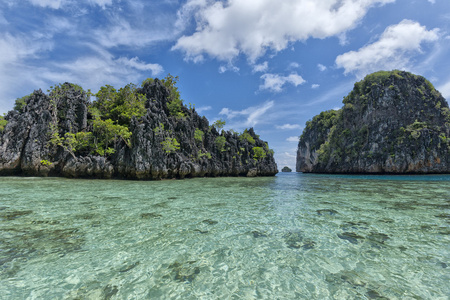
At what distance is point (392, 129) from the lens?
189ft

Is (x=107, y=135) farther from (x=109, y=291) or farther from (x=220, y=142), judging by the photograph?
(x=109, y=291)

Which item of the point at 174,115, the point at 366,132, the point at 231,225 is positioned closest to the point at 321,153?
the point at 366,132

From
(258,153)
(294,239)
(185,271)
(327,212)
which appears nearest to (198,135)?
(258,153)

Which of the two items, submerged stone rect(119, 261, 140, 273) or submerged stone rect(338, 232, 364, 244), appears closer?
submerged stone rect(119, 261, 140, 273)

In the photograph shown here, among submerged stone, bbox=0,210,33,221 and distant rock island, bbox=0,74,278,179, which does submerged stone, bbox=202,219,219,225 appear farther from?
distant rock island, bbox=0,74,278,179

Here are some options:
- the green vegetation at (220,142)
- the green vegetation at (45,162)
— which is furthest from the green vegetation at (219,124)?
the green vegetation at (45,162)

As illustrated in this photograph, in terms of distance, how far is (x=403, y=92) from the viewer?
61.2 m

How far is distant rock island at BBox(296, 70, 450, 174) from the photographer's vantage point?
2048 inches

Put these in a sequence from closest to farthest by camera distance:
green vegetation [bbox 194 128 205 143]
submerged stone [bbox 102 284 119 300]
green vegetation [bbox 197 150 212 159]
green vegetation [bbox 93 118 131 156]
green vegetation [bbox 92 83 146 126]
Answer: submerged stone [bbox 102 284 119 300] < green vegetation [bbox 93 118 131 156] < green vegetation [bbox 92 83 146 126] < green vegetation [bbox 197 150 212 159] < green vegetation [bbox 194 128 205 143]

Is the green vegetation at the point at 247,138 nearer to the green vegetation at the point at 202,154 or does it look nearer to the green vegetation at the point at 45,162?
the green vegetation at the point at 202,154

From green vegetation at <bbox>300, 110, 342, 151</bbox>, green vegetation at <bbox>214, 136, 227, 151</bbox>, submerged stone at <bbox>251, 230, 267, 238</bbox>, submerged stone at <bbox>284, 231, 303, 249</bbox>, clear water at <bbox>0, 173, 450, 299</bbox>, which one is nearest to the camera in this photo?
clear water at <bbox>0, 173, 450, 299</bbox>

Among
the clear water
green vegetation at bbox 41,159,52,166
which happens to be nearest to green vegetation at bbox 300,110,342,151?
the clear water

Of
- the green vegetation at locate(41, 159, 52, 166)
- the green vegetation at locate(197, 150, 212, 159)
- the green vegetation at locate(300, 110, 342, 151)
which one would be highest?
the green vegetation at locate(300, 110, 342, 151)

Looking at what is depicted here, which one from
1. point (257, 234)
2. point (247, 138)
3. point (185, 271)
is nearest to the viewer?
point (185, 271)
